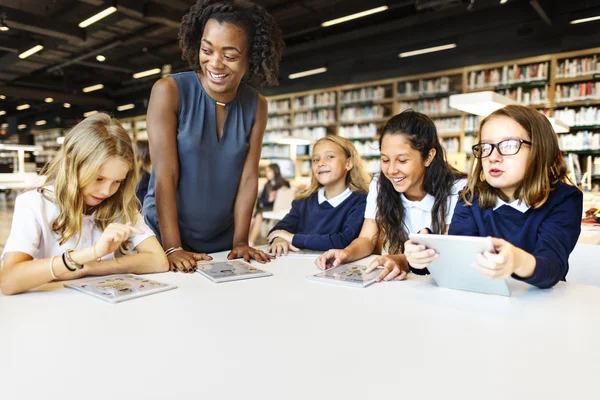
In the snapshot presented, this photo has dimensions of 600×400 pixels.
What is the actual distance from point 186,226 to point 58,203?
0.42m

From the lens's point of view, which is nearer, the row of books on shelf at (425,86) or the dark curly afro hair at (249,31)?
the dark curly afro hair at (249,31)

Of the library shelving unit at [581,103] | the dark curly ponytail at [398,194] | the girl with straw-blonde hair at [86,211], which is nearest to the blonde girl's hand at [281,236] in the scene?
the dark curly ponytail at [398,194]

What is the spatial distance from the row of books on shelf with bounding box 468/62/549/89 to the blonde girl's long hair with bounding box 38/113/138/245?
629 cm

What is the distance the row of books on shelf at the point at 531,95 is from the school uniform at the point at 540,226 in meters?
5.50

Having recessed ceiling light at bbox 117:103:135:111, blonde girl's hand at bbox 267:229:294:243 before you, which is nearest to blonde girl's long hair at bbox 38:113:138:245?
blonde girl's hand at bbox 267:229:294:243

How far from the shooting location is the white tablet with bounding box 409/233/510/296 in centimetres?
83

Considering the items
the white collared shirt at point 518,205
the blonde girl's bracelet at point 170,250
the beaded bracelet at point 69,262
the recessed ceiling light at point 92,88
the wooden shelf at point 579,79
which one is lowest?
the blonde girl's bracelet at point 170,250

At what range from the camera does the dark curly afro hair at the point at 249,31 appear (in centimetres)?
133

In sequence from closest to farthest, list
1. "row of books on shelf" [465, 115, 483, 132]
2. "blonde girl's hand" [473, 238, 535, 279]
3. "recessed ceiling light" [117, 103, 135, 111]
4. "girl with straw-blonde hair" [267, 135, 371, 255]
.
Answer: "blonde girl's hand" [473, 238, 535, 279]
"girl with straw-blonde hair" [267, 135, 371, 255]
"row of books on shelf" [465, 115, 483, 132]
"recessed ceiling light" [117, 103, 135, 111]

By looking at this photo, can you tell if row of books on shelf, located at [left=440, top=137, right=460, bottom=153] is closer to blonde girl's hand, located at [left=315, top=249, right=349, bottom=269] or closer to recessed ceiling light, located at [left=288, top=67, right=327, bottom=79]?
recessed ceiling light, located at [left=288, top=67, right=327, bottom=79]

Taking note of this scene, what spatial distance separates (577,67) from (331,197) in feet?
17.9

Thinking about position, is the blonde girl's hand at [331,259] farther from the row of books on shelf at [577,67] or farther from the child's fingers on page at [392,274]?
the row of books on shelf at [577,67]

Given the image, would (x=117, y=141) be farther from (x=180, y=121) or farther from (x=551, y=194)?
(x=551, y=194)

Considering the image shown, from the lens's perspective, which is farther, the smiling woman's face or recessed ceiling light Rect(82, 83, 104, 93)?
recessed ceiling light Rect(82, 83, 104, 93)
